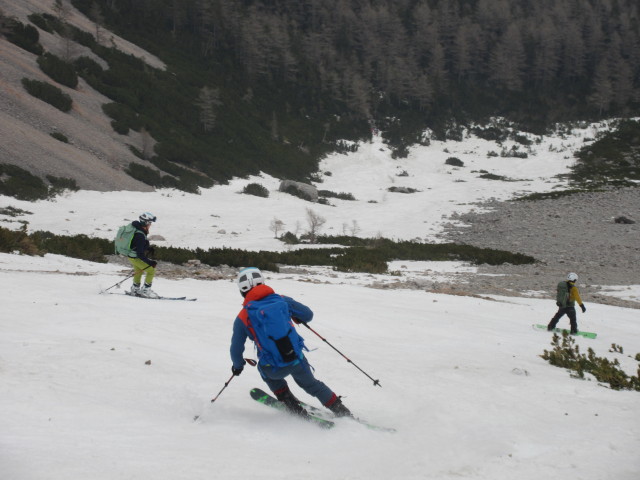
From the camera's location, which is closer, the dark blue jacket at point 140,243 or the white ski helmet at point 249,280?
the white ski helmet at point 249,280

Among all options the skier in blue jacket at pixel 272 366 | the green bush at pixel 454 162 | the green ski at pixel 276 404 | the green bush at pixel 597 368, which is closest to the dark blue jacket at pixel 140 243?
the green ski at pixel 276 404

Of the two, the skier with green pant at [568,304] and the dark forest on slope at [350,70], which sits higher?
the dark forest on slope at [350,70]

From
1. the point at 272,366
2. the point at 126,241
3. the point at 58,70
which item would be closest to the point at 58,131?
the point at 58,70

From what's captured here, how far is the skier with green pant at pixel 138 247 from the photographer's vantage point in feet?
27.4

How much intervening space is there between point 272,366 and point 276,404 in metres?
0.59

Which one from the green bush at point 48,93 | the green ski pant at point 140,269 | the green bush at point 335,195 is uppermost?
the green bush at point 48,93

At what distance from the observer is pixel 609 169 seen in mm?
47188

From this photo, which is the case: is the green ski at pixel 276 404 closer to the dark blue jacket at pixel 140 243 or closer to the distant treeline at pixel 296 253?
the dark blue jacket at pixel 140 243

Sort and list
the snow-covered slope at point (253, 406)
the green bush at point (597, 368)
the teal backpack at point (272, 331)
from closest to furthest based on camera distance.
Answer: the snow-covered slope at point (253, 406) < the teal backpack at point (272, 331) < the green bush at point (597, 368)

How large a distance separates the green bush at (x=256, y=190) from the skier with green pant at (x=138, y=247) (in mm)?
25105

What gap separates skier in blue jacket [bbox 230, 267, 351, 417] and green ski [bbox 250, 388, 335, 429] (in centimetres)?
8

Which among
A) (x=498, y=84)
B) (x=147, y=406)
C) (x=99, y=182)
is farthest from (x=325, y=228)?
(x=498, y=84)

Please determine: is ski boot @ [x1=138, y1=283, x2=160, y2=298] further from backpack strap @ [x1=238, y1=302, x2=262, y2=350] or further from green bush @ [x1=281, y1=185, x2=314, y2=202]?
green bush @ [x1=281, y1=185, x2=314, y2=202]

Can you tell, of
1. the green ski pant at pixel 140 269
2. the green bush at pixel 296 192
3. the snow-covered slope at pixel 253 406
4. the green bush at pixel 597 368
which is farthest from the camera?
the green bush at pixel 296 192
